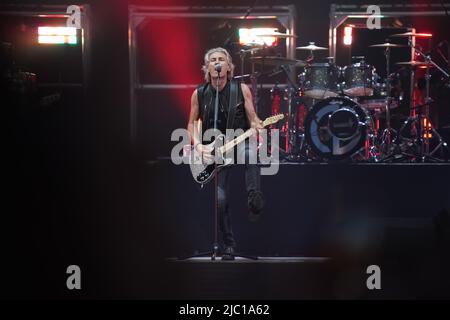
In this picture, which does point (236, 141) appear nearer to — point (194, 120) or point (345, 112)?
point (194, 120)

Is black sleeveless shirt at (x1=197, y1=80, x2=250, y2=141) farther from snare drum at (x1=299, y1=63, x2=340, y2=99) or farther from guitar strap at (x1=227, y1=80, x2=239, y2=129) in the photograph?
snare drum at (x1=299, y1=63, x2=340, y2=99)

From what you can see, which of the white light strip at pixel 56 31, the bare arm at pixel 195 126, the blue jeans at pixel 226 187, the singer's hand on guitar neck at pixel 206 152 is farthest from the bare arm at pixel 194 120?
the white light strip at pixel 56 31

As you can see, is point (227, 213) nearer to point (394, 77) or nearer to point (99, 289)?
point (99, 289)

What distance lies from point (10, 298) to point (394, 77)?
6.37 m

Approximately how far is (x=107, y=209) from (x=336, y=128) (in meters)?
3.30

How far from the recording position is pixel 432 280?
5242mm

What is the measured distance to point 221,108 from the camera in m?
5.87

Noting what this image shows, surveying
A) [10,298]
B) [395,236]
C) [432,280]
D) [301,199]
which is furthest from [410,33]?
[10,298]

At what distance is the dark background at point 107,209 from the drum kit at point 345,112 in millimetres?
1551

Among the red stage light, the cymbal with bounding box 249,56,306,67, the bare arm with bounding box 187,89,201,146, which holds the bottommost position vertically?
the bare arm with bounding box 187,89,201,146

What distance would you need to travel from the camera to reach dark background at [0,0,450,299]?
5.40m

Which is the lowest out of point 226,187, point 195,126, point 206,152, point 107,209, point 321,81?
point 107,209

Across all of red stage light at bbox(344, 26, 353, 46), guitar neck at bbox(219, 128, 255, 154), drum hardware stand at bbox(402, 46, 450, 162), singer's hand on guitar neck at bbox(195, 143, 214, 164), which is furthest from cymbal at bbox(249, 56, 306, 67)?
singer's hand on guitar neck at bbox(195, 143, 214, 164)

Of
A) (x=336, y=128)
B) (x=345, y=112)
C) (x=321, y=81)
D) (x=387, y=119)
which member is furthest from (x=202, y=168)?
(x=387, y=119)
